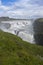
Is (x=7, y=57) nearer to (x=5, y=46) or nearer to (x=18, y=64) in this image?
(x=18, y=64)

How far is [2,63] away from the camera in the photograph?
120 feet

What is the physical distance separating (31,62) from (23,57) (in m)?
1.68

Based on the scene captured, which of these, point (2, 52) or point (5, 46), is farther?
point (5, 46)

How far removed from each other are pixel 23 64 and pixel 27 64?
855 millimetres

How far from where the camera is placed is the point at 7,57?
3956 centimetres

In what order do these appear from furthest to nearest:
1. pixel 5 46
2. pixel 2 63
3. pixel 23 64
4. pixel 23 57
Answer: pixel 5 46, pixel 23 57, pixel 23 64, pixel 2 63

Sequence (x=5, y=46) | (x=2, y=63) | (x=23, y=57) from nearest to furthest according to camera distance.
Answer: (x=2, y=63)
(x=23, y=57)
(x=5, y=46)

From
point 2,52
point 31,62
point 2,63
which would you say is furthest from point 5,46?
point 2,63

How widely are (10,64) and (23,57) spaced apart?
535cm

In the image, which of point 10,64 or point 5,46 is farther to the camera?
point 5,46

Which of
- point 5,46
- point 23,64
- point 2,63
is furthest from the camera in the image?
point 5,46

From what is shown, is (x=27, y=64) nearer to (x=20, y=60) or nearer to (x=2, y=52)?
(x=20, y=60)

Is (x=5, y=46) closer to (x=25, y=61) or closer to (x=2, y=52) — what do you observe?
(x=2, y=52)

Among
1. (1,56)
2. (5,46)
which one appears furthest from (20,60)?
(5,46)
